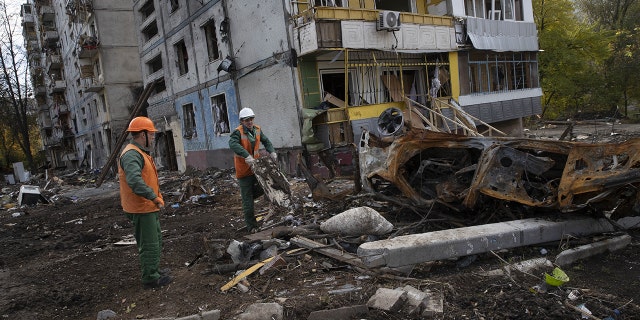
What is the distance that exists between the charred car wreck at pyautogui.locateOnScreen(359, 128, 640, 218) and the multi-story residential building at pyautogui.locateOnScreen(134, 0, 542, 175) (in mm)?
1403

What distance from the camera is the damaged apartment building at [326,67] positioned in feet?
35.0

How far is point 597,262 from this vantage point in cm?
383

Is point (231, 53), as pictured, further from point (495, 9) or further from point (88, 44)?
point (88, 44)

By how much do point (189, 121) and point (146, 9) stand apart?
6.93 meters

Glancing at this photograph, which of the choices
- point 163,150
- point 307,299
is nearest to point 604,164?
point 307,299

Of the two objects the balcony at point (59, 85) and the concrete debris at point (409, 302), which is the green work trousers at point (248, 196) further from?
the balcony at point (59, 85)

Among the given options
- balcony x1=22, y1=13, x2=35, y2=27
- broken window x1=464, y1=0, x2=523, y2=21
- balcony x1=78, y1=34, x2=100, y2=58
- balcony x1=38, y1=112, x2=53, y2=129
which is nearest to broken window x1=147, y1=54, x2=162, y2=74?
balcony x1=78, y1=34, x2=100, y2=58

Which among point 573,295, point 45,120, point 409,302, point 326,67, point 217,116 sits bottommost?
point 573,295

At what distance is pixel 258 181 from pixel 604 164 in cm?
415

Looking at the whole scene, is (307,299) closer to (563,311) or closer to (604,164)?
(563,311)

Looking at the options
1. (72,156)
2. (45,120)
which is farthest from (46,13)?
(45,120)

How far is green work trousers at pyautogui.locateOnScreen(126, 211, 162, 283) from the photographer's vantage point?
3926 mm

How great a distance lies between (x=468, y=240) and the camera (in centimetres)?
385

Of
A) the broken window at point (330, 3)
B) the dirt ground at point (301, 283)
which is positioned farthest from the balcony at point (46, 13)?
the dirt ground at point (301, 283)
